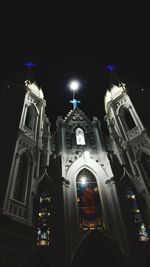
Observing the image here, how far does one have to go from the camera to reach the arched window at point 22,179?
533 inches

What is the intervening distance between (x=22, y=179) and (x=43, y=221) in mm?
3200

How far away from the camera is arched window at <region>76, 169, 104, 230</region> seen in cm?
1324

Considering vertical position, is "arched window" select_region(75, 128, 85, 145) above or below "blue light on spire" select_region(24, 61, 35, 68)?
below

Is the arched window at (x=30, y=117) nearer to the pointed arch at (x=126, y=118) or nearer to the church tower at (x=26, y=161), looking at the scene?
the church tower at (x=26, y=161)

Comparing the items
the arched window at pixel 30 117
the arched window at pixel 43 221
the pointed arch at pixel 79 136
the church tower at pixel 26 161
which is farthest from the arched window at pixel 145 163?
the arched window at pixel 30 117

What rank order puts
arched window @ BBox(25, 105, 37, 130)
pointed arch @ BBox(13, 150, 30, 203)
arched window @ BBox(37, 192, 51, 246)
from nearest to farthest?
arched window @ BBox(37, 192, 51, 246)
pointed arch @ BBox(13, 150, 30, 203)
arched window @ BBox(25, 105, 37, 130)

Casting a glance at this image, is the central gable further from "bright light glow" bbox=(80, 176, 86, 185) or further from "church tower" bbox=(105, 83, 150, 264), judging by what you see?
"bright light glow" bbox=(80, 176, 86, 185)

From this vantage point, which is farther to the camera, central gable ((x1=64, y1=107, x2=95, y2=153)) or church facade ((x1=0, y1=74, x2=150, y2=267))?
central gable ((x1=64, y1=107, x2=95, y2=153))

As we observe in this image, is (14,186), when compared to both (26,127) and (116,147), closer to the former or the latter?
(26,127)

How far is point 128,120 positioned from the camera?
20297 mm

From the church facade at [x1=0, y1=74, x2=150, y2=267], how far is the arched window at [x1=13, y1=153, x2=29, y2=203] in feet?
0.21

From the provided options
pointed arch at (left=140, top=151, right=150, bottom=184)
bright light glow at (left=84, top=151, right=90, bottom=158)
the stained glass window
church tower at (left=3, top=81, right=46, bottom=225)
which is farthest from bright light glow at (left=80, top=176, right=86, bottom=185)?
pointed arch at (left=140, top=151, right=150, bottom=184)

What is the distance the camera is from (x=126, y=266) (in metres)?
10.8

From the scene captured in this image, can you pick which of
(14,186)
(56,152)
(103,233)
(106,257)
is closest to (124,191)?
(103,233)
